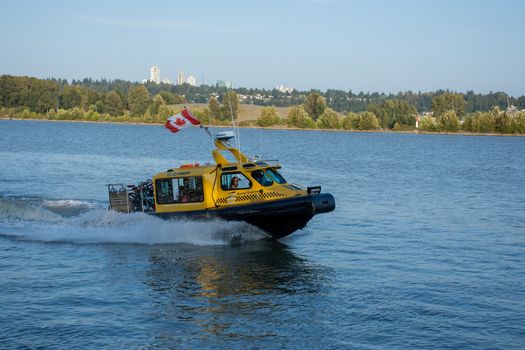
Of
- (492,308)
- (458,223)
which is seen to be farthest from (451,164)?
(492,308)

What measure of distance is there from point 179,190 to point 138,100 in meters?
161

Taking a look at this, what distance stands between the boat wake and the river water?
1.9 inches

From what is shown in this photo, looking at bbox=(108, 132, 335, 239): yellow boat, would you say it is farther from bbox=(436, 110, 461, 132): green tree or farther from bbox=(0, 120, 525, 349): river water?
bbox=(436, 110, 461, 132): green tree

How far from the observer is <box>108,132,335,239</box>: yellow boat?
23.6 metres

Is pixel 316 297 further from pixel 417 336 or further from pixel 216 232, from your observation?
pixel 216 232

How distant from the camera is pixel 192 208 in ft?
80.5

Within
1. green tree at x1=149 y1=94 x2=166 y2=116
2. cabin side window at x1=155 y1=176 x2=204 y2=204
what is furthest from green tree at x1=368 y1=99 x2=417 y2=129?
cabin side window at x1=155 y1=176 x2=204 y2=204

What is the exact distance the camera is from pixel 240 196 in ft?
79.5

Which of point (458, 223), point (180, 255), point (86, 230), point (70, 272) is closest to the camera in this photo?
point (70, 272)

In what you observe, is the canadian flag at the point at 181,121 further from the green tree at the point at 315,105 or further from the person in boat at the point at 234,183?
the green tree at the point at 315,105

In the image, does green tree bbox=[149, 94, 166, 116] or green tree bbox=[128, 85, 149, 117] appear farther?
green tree bbox=[149, 94, 166, 116]

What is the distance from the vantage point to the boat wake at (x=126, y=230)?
24.4 meters

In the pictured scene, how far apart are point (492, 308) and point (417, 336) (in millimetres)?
3085

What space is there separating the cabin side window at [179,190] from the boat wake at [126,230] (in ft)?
2.40
